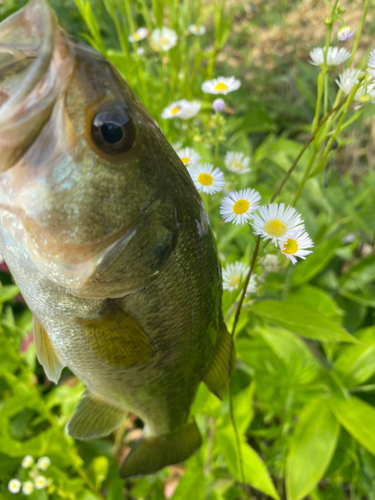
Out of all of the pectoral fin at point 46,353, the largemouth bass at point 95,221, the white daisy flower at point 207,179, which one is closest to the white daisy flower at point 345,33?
the white daisy flower at point 207,179

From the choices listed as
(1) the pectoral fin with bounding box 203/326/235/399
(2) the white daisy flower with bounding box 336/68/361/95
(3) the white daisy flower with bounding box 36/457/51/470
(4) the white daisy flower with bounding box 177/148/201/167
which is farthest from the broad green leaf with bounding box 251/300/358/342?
(3) the white daisy flower with bounding box 36/457/51/470

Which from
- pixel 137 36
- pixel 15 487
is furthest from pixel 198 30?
pixel 15 487

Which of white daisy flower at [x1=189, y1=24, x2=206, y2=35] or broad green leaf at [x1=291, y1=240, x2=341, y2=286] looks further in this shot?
broad green leaf at [x1=291, y1=240, x2=341, y2=286]

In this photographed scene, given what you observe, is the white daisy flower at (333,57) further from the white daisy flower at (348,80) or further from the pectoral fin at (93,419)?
the pectoral fin at (93,419)

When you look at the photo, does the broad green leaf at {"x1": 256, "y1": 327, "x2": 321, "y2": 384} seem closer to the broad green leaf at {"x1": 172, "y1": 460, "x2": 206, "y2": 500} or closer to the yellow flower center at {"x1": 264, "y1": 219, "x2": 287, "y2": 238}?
the broad green leaf at {"x1": 172, "y1": 460, "x2": 206, "y2": 500}

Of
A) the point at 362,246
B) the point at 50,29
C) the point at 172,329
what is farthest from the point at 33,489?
the point at 362,246
